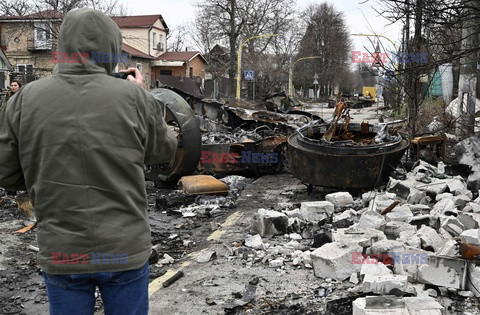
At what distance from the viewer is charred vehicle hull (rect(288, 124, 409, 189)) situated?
7.83 metres

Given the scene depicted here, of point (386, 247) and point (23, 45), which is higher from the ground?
point (23, 45)

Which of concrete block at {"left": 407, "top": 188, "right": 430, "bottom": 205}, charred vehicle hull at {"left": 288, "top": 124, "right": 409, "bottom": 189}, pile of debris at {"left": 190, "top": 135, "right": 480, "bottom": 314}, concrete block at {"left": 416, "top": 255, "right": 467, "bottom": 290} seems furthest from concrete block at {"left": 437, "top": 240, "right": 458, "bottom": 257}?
charred vehicle hull at {"left": 288, "top": 124, "right": 409, "bottom": 189}

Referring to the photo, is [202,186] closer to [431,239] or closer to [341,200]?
[341,200]

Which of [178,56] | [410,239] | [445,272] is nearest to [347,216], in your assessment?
[410,239]

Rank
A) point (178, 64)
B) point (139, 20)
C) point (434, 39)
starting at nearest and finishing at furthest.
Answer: point (434, 39) < point (139, 20) < point (178, 64)

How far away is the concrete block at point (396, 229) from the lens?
5.74m

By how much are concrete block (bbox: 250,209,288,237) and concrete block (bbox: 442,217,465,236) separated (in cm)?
177

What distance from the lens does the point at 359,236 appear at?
216 inches

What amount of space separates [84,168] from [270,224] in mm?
4343

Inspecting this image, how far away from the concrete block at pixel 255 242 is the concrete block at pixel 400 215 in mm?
1607

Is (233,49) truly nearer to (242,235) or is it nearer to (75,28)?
(242,235)

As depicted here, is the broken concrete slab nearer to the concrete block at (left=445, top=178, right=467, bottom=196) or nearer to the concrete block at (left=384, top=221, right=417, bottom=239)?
the concrete block at (left=384, top=221, right=417, bottom=239)

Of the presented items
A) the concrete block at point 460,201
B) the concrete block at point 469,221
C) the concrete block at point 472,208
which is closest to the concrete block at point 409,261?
the concrete block at point 469,221

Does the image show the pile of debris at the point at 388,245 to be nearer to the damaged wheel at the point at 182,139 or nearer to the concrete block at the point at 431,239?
the concrete block at the point at 431,239
